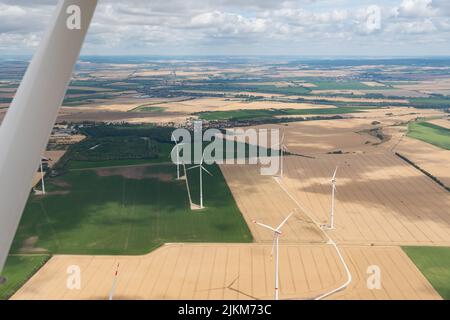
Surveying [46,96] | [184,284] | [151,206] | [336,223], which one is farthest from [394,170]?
[46,96]

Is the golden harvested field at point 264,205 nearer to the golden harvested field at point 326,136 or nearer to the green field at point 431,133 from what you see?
the golden harvested field at point 326,136

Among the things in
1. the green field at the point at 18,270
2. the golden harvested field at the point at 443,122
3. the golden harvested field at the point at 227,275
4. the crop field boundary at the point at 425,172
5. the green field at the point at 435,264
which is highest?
the golden harvested field at the point at 443,122

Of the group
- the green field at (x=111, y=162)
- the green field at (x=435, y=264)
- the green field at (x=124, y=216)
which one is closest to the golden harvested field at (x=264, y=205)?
the green field at (x=124, y=216)

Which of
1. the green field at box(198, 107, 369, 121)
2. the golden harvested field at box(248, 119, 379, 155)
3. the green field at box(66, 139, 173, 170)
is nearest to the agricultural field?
the green field at box(66, 139, 173, 170)

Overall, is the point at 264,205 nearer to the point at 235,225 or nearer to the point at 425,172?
the point at 235,225

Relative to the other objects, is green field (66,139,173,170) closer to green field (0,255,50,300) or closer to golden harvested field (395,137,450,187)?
green field (0,255,50,300)
